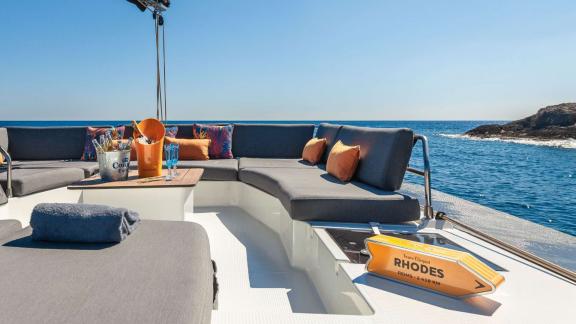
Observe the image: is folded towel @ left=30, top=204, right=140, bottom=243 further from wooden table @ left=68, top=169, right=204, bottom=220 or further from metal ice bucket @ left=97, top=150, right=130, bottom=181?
metal ice bucket @ left=97, top=150, right=130, bottom=181

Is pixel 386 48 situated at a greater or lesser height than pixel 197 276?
greater

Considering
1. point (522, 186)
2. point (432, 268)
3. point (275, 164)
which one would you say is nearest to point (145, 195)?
point (275, 164)

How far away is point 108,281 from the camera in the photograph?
865 mm

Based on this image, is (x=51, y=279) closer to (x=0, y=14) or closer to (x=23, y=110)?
(x=0, y=14)

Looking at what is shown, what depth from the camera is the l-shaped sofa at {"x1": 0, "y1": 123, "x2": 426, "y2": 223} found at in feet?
6.34

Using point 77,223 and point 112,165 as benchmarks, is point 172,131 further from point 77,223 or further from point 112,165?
point 77,223

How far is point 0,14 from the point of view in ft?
37.6

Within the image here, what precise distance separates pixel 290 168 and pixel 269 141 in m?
1.00

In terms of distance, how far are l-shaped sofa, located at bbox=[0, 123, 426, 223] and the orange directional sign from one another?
697 millimetres

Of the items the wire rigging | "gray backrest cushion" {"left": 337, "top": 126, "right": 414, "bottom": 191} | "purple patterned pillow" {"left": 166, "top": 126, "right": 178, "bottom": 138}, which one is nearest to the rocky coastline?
"gray backrest cushion" {"left": 337, "top": 126, "right": 414, "bottom": 191}

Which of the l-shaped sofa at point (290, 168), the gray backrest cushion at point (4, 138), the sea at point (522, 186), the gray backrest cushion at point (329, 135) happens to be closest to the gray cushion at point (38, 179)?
the l-shaped sofa at point (290, 168)

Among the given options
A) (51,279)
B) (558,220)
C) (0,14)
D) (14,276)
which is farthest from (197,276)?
Result: (0,14)

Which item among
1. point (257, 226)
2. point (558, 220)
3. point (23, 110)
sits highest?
point (23, 110)

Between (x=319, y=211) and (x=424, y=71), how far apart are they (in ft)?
42.0
